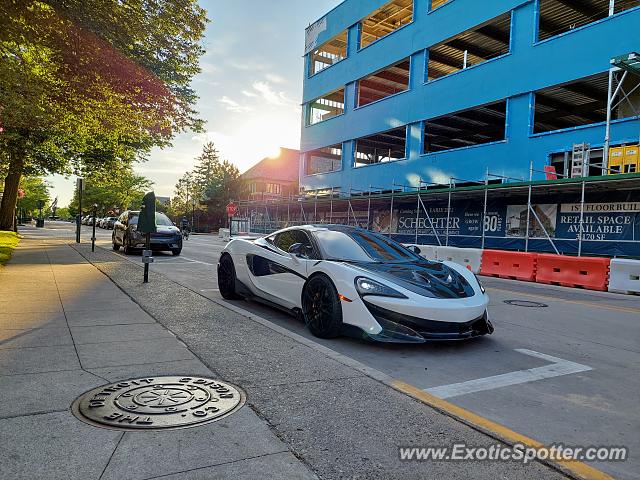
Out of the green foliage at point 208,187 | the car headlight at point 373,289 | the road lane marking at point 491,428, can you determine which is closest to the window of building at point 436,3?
the car headlight at point 373,289

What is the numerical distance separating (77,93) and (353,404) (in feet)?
45.3

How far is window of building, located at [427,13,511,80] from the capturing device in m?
24.1

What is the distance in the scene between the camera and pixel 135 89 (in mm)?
14906

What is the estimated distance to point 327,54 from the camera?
36.8 metres

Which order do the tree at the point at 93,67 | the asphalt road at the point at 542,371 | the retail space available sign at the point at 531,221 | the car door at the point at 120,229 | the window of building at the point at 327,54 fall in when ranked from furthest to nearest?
the window of building at the point at 327,54 < the car door at the point at 120,229 < the retail space available sign at the point at 531,221 < the tree at the point at 93,67 < the asphalt road at the point at 542,371

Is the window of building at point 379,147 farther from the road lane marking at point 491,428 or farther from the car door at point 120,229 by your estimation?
the road lane marking at point 491,428

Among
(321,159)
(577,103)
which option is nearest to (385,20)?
(321,159)

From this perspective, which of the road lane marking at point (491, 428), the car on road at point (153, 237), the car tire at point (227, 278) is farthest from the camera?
the car on road at point (153, 237)

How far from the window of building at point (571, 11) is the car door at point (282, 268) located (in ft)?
65.8

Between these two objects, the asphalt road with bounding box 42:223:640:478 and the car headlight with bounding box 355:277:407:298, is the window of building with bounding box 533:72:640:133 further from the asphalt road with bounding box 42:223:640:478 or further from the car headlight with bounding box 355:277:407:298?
the car headlight with bounding box 355:277:407:298

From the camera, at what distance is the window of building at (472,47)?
24.1 meters

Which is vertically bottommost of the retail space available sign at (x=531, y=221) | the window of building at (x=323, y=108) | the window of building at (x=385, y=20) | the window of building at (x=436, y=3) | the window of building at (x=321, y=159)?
the retail space available sign at (x=531, y=221)

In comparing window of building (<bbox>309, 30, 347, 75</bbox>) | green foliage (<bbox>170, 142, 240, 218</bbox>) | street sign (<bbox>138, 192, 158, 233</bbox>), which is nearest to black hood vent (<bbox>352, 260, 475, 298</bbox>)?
street sign (<bbox>138, 192, 158, 233</bbox>)

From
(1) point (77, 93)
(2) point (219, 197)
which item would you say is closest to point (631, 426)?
(1) point (77, 93)
